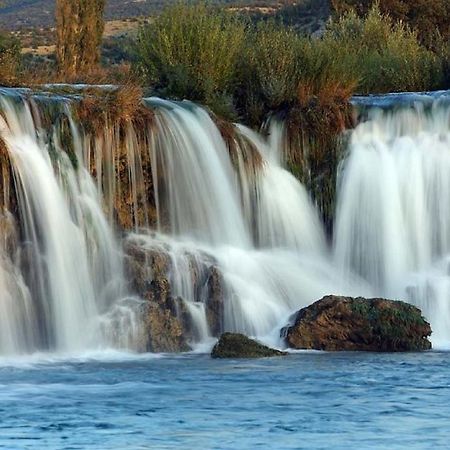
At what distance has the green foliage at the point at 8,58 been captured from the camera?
1014 inches

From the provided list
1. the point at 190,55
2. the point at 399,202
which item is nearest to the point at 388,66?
the point at 190,55

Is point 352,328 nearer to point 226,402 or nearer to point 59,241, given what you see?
point 59,241

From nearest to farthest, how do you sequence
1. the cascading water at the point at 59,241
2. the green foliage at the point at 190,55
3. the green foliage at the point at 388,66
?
the cascading water at the point at 59,241, the green foliage at the point at 190,55, the green foliage at the point at 388,66

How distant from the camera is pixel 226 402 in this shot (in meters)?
17.0

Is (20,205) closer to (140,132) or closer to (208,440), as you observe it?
(140,132)

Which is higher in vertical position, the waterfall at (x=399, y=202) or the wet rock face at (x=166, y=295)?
the waterfall at (x=399, y=202)

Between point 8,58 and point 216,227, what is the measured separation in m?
5.11

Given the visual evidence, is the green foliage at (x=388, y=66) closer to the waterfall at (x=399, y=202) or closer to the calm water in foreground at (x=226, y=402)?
the waterfall at (x=399, y=202)

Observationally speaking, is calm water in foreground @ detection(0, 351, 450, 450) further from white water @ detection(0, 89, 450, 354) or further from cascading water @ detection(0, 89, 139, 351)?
white water @ detection(0, 89, 450, 354)

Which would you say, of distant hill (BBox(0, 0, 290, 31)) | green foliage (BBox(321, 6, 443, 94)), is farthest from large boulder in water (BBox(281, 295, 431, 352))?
distant hill (BBox(0, 0, 290, 31))

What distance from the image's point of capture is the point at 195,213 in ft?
80.2

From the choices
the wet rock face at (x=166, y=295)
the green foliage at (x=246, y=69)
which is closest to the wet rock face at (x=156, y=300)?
the wet rock face at (x=166, y=295)

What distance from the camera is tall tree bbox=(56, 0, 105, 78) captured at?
40.2m

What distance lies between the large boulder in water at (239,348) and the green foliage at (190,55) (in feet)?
23.5
